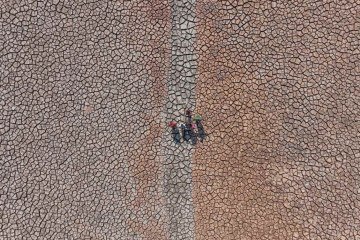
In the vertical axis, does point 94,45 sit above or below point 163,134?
above

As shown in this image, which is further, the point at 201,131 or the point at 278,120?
the point at 201,131

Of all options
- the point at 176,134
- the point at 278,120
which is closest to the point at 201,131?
the point at 176,134

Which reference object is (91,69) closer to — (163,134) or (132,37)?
(132,37)

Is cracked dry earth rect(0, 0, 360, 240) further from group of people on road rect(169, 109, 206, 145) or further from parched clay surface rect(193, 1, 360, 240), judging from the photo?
group of people on road rect(169, 109, 206, 145)

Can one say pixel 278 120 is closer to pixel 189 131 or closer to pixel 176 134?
pixel 189 131

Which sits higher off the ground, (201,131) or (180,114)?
(180,114)

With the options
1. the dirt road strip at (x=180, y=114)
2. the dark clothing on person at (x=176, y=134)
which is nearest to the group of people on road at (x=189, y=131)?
the dark clothing on person at (x=176, y=134)

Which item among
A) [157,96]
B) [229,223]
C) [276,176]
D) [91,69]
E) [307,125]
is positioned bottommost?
[229,223]

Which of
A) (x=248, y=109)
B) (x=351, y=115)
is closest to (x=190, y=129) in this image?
(x=248, y=109)
